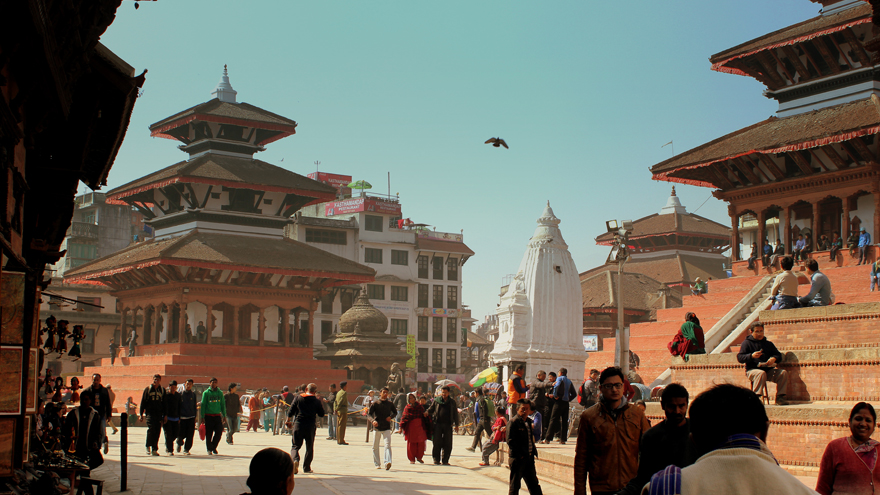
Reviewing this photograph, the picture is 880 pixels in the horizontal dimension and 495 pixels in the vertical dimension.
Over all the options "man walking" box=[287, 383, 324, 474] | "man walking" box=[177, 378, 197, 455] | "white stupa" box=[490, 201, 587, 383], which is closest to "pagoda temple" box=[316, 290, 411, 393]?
"white stupa" box=[490, 201, 587, 383]

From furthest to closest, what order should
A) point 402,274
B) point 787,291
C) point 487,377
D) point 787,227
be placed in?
point 402,274, point 487,377, point 787,227, point 787,291

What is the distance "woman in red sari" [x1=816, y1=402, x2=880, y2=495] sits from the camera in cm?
606

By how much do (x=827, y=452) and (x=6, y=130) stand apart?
7.16 meters

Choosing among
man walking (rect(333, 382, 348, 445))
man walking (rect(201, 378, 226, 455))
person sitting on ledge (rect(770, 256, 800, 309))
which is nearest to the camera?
person sitting on ledge (rect(770, 256, 800, 309))

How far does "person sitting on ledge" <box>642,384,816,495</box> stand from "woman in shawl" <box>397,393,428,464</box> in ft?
46.4

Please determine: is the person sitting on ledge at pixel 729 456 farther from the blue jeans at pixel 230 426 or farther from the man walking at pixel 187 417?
the blue jeans at pixel 230 426

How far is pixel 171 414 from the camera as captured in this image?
17500 millimetres

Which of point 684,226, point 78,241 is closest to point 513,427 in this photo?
point 684,226

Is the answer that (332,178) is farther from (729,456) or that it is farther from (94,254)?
(729,456)

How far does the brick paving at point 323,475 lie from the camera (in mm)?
12602

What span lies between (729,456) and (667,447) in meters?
2.70

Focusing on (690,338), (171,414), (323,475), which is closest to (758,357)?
(690,338)

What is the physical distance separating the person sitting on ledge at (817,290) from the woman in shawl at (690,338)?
223 cm

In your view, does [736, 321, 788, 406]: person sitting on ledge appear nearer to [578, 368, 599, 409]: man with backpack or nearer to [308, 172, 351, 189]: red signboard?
[578, 368, 599, 409]: man with backpack
